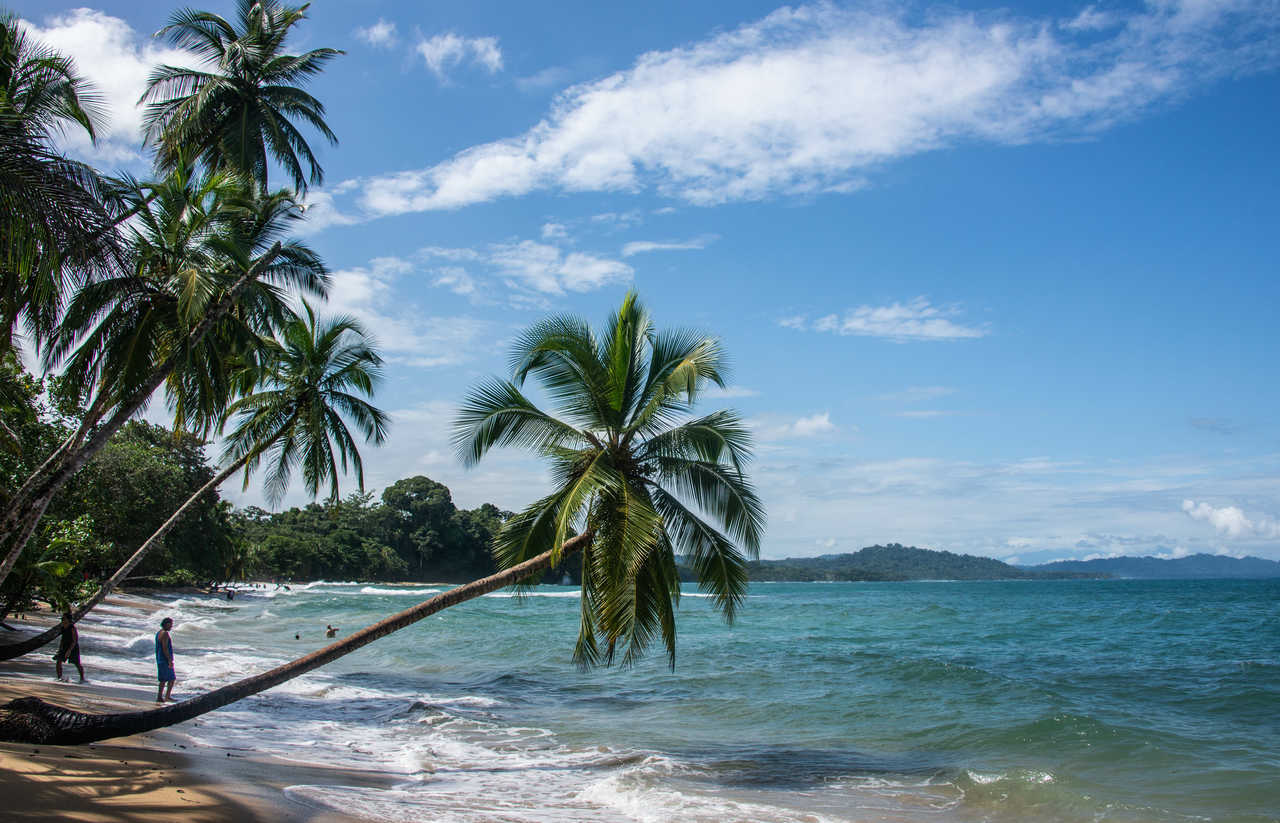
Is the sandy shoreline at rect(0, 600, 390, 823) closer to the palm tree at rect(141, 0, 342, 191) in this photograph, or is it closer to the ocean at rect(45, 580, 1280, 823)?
the ocean at rect(45, 580, 1280, 823)

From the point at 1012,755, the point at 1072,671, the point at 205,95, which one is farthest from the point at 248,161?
the point at 1072,671

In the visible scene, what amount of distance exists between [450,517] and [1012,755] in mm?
85258

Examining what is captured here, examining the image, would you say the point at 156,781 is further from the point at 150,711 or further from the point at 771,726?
the point at 771,726

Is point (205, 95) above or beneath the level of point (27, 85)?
above

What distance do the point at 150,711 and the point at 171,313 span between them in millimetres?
A: 5425

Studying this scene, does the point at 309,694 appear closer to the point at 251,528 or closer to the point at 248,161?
the point at 248,161

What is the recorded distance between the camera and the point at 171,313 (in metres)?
11.5

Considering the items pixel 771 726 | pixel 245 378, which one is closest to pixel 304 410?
pixel 245 378

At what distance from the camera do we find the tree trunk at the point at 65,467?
29.5ft

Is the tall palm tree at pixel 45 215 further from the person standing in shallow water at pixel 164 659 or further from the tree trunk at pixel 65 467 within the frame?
the person standing in shallow water at pixel 164 659

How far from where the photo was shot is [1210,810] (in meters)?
9.70

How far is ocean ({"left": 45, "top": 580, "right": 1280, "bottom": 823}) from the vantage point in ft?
32.4

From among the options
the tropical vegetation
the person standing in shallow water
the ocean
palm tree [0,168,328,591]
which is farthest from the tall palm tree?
the person standing in shallow water

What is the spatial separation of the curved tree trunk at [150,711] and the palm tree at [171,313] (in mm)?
2069
